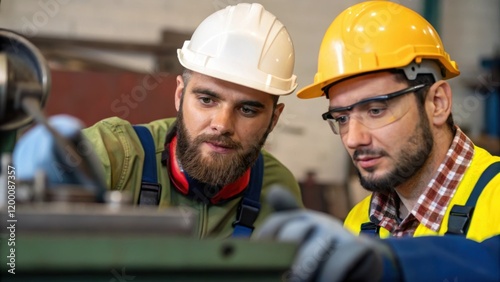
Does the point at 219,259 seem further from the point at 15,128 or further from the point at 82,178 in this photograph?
the point at 15,128

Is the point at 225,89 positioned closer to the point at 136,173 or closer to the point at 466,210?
the point at 136,173

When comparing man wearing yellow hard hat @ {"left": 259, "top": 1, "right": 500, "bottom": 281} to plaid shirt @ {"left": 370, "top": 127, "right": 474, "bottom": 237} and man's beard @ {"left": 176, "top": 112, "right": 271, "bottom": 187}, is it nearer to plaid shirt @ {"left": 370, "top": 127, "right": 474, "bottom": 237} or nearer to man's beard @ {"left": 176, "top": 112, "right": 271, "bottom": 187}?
plaid shirt @ {"left": 370, "top": 127, "right": 474, "bottom": 237}


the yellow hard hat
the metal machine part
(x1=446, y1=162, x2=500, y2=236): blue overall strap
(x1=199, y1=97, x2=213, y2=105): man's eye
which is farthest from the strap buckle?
the metal machine part

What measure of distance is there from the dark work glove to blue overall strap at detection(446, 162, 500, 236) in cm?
65

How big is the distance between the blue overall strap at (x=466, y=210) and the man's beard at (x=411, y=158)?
0.20m

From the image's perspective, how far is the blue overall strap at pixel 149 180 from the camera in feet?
7.04

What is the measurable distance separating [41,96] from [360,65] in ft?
3.21

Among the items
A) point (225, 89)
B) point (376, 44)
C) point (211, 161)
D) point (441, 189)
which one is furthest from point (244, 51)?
point (441, 189)

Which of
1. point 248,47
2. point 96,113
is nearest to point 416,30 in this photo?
point 248,47

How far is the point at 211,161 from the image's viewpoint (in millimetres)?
2184

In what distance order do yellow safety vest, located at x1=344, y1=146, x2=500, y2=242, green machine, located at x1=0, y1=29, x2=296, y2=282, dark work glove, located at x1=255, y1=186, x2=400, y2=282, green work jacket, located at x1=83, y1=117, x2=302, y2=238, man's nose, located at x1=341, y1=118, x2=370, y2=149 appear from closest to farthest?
1. green machine, located at x1=0, y1=29, x2=296, y2=282
2. dark work glove, located at x1=255, y1=186, x2=400, y2=282
3. yellow safety vest, located at x1=344, y1=146, x2=500, y2=242
4. man's nose, located at x1=341, y1=118, x2=370, y2=149
5. green work jacket, located at x1=83, y1=117, x2=302, y2=238

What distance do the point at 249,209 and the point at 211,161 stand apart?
0.74 feet

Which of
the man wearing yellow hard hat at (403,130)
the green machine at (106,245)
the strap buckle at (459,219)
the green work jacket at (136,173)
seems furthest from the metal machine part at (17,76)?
the strap buckle at (459,219)

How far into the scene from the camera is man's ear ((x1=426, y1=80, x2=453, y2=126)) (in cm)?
194
